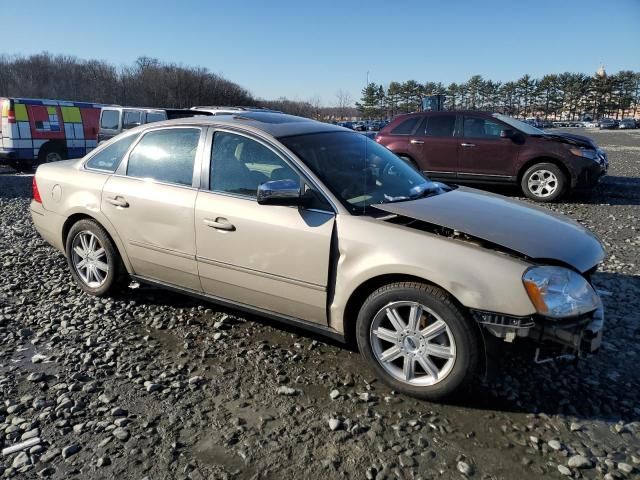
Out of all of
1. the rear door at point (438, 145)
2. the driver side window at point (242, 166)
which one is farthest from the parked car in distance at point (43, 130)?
the driver side window at point (242, 166)

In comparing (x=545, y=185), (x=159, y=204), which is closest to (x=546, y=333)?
(x=159, y=204)

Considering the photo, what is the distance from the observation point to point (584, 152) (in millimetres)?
8875

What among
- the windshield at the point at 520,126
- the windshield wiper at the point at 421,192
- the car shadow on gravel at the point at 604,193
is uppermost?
the windshield at the point at 520,126

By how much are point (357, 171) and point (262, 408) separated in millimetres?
1770

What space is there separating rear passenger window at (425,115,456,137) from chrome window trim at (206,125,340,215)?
23.5ft

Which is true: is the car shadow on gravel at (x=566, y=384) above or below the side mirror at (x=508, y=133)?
below

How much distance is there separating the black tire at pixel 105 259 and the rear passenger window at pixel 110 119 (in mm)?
11446

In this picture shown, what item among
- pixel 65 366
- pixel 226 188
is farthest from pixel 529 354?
pixel 65 366

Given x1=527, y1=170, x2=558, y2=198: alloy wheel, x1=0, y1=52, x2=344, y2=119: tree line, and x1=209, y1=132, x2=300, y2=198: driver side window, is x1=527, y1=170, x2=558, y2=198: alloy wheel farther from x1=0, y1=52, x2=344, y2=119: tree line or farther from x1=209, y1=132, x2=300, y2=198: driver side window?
x1=0, y1=52, x2=344, y2=119: tree line

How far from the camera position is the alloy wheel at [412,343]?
2.79 meters

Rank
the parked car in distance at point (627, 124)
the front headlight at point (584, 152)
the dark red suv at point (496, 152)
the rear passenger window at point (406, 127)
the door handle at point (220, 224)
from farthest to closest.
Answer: the parked car in distance at point (627, 124) → the rear passenger window at point (406, 127) → the dark red suv at point (496, 152) → the front headlight at point (584, 152) → the door handle at point (220, 224)

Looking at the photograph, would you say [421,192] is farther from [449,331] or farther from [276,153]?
[449,331]

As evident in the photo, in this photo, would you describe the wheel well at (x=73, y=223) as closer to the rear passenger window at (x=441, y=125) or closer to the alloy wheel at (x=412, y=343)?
the alloy wheel at (x=412, y=343)

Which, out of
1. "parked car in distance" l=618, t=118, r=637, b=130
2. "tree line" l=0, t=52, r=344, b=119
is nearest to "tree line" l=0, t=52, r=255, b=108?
"tree line" l=0, t=52, r=344, b=119
